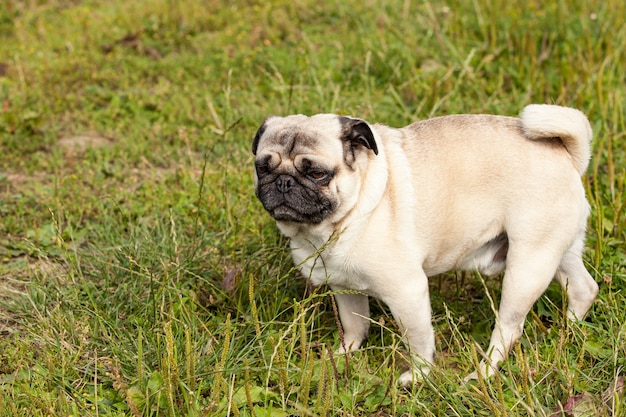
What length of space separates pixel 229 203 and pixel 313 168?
139 centimetres

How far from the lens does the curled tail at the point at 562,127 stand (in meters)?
3.34

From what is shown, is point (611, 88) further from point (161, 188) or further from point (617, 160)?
point (161, 188)

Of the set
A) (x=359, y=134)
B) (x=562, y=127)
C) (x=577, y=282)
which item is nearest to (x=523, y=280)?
(x=577, y=282)

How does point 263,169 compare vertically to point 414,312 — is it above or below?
above

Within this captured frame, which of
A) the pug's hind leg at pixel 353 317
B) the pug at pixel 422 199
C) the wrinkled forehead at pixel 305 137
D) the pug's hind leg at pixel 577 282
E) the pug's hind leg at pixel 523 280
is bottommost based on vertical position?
the pug's hind leg at pixel 353 317

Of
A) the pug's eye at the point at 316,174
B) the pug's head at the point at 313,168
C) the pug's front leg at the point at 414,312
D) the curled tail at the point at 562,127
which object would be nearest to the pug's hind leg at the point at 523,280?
the pug's front leg at the point at 414,312

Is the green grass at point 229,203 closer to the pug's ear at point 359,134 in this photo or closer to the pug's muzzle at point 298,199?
the pug's muzzle at point 298,199

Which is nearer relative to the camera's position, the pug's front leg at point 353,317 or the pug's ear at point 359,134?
the pug's ear at point 359,134

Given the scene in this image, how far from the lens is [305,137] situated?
10.6 feet

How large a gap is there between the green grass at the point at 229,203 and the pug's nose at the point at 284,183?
0.36 m

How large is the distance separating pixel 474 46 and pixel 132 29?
326 cm

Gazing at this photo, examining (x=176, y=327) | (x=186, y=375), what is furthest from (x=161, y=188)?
(x=186, y=375)

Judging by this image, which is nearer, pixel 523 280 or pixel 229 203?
pixel 523 280

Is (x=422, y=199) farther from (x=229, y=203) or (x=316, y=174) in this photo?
(x=229, y=203)
